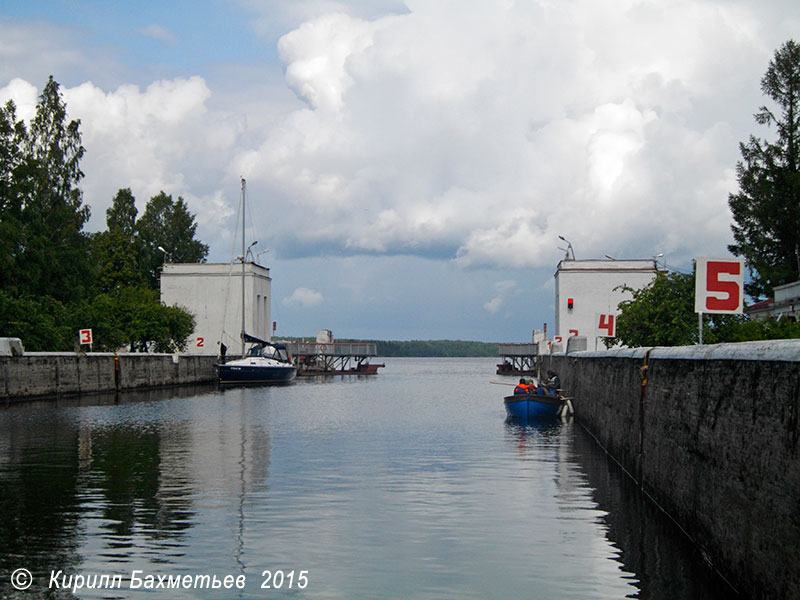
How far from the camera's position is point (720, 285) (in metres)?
15.9

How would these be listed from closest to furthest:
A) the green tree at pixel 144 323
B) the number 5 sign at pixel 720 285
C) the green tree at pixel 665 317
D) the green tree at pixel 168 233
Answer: the number 5 sign at pixel 720 285 → the green tree at pixel 665 317 → the green tree at pixel 144 323 → the green tree at pixel 168 233

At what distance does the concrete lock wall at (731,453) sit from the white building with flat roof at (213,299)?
7043 cm

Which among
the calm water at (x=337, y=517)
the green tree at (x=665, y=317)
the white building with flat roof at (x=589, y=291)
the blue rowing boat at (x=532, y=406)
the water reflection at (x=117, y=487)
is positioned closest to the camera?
the calm water at (x=337, y=517)

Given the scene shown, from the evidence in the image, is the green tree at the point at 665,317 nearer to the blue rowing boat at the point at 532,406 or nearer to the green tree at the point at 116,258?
the blue rowing boat at the point at 532,406

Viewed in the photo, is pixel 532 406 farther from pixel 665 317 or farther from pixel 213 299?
pixel 213 299

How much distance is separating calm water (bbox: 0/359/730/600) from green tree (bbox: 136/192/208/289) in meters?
69.1

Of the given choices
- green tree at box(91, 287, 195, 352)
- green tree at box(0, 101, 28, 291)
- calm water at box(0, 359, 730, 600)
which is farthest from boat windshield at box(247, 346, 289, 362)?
calm water at box(0, 359, 730, 600)

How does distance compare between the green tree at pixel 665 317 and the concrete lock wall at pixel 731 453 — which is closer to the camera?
the concrete lock wall at pixel 731 453

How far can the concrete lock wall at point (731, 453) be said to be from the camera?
828 centimetres

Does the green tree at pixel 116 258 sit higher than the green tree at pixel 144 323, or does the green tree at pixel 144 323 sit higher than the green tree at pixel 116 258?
the green tree at pixel 116 258

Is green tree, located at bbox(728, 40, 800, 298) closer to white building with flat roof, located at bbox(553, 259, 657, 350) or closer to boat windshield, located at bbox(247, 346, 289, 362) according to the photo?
white building with flat roof, located at bbox(553, 259, 657, 350)

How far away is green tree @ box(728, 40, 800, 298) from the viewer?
51.7m

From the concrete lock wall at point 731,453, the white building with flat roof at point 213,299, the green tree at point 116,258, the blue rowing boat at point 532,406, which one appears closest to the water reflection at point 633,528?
the concrete lock wall at point 731,453

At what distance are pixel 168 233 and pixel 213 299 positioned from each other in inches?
604
